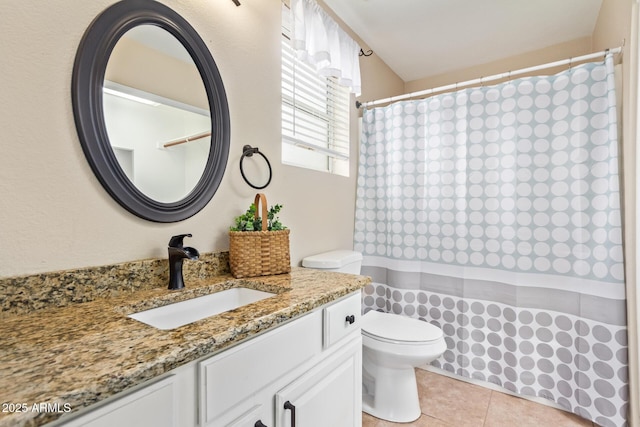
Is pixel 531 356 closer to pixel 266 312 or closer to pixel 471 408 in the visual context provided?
pixel 471 408

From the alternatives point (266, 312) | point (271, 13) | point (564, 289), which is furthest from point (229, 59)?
point (564, 289)

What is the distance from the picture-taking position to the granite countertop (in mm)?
437

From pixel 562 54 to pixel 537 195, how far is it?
1.68 metres

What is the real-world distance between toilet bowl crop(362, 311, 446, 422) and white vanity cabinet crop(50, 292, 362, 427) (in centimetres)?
37

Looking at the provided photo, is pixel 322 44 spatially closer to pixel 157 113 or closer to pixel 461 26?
pixel 157 113

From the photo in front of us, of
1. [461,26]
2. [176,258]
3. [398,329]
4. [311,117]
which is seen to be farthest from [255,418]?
[461,26]

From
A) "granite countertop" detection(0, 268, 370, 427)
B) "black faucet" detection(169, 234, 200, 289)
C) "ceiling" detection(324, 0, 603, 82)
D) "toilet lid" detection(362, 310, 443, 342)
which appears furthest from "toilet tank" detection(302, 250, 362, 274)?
"ceiling" detection(324, 0, 603, 82)

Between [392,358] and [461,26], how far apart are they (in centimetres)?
240

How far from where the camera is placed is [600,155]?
5.06ft

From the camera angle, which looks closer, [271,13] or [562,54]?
[271,13]

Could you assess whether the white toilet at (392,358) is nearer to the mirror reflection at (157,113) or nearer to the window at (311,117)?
the window at (311,117)

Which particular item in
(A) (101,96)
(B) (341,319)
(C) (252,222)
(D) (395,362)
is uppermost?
(A) (101,96)

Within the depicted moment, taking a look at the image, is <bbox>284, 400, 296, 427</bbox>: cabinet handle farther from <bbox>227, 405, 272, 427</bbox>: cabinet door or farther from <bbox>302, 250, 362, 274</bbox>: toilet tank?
<bbox>302, 250, 362, 274</bbox>: toilet tank

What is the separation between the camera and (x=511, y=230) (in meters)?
1.77
